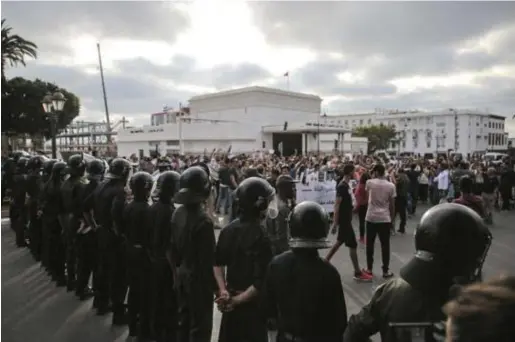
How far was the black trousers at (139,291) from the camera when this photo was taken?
16.3ft

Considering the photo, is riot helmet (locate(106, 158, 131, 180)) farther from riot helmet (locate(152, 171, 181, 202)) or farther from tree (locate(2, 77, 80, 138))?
tree (locate(2, 77, 80, 138))

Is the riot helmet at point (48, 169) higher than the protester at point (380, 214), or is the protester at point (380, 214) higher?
the riot helmet at point (48, 169)

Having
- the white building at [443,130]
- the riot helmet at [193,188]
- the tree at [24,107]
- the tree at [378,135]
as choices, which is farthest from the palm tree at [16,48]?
the white building at [443,130]

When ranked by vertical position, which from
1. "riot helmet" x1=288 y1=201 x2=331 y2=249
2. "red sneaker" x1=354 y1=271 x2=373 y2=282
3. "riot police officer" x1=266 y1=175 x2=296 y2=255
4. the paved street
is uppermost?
"riot helmet" x1=288 y1=201 x2=331 y2=249

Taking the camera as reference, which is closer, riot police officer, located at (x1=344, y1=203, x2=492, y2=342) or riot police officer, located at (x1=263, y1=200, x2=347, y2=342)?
riot police officer, located at (x1=344, y1=203, x2=492, y2=342)

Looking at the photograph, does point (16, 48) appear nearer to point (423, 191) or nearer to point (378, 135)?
point (423, 191)

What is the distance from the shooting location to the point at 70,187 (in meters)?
6.87

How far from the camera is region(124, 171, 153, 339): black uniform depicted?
4.86m

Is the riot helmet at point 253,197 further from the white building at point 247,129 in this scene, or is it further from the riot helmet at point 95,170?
the white building at point 247,129

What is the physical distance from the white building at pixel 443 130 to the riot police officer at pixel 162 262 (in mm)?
95423

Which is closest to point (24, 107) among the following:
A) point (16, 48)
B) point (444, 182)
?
point (16, 48)

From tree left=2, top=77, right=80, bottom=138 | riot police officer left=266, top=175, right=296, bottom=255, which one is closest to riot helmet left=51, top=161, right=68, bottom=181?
riot police officer left=266, top=175, right=296, bottom=255

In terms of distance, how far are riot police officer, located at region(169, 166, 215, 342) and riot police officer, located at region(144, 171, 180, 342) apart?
18.8 inches

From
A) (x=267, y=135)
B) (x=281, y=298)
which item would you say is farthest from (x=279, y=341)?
(x=267, y=135)
